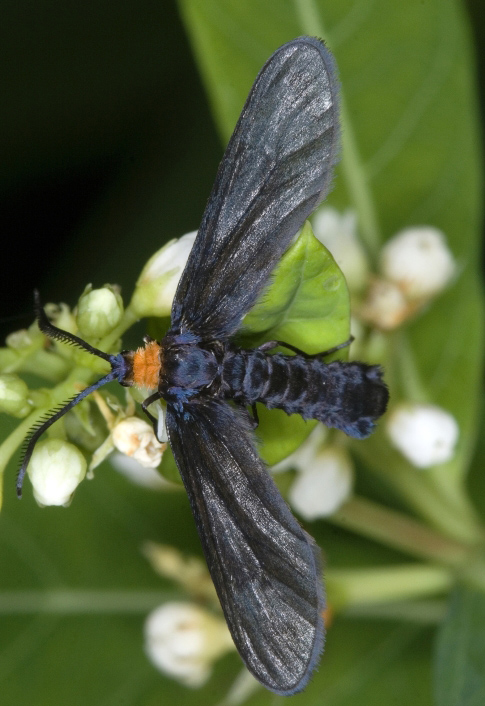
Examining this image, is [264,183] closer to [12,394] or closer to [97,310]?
[97,310]

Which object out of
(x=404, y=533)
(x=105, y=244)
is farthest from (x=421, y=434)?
(x=105, y=244)

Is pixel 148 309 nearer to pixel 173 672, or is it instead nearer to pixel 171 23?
pixel 173 672

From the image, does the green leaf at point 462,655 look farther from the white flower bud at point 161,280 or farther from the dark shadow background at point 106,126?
the dark shadow background at point 106,126

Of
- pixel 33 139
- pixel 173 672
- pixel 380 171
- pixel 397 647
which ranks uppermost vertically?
pixel 33 139

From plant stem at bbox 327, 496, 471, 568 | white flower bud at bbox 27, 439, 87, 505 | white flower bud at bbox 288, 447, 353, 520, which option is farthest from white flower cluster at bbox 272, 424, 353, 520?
white flower bud at bbox 27, 439, 87, 505

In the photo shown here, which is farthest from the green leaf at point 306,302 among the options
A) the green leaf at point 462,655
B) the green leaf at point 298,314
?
the green leaf at point 462,655

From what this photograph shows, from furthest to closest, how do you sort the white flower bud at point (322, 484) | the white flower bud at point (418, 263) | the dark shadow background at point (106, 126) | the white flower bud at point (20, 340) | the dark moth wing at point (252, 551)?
the dark shadow background at point (106, 126), the white flower bud at point (418, 263), the white flower bud at point (322, 484), the white flower bud at point (20, 340), the dark moth wing at point (252, 551)

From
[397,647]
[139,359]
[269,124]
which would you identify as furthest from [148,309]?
[397,647]
